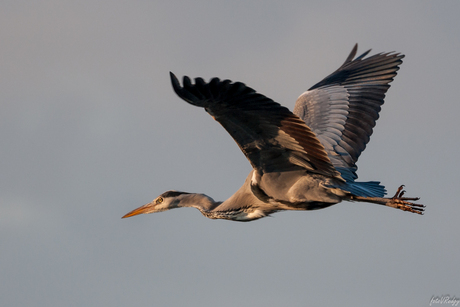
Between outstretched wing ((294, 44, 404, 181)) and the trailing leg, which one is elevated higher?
outstretched wing ((294, 44, 404, 181))

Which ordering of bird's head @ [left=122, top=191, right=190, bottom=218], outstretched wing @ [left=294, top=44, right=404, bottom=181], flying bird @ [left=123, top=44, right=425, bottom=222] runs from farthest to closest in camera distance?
1. bird's head @ [left=122, top=191, right=190, bottom=218]
2. outstretched wing @ [left=294, top=44, right=404, bottom=181]
3. flying bird @ [left=123, top=44, right=425, bottom=222]

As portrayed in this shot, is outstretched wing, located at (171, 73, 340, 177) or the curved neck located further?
the curved neck

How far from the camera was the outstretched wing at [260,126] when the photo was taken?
504 centimetres

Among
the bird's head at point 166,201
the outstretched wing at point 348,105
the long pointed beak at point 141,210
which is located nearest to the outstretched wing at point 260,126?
the outstretched wing at point 348,105

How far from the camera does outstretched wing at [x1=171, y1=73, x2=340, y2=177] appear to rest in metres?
5.04

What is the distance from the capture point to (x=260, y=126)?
5.59 m

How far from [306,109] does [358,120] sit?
78 cm

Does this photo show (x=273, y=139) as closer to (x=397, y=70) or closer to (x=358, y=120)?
(x=358, y=120)

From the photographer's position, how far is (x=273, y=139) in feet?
19.1

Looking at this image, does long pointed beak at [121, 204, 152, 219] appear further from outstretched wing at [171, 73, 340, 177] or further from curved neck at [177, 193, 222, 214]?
outstretched wing at [171, 73, 340, 177]

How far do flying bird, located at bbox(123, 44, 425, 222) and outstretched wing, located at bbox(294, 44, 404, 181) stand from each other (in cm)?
1

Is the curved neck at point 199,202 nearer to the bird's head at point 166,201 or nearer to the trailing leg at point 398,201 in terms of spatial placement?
the bird's head at point 166,201

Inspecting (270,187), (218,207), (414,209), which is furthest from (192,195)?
(414,209)

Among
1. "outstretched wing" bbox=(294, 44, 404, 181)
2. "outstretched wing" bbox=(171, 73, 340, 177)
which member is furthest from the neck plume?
"outstretched wing" bbox=(294, 44, 404, 181)
